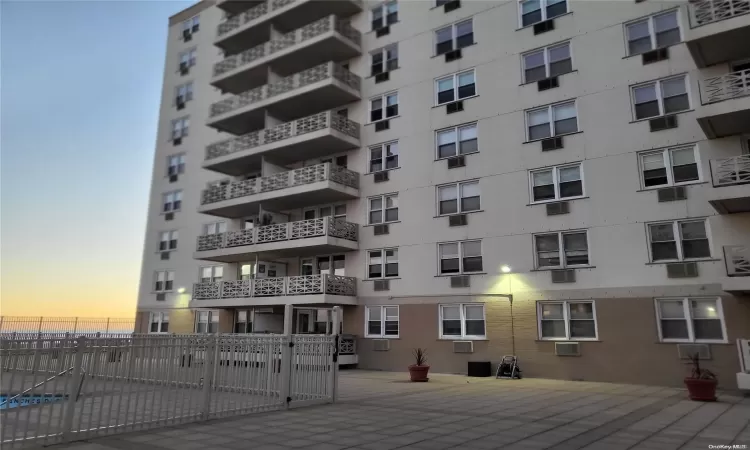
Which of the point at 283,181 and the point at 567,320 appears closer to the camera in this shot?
the point at 567,320

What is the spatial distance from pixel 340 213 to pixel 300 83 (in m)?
7.73

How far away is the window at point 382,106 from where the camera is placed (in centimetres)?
2648

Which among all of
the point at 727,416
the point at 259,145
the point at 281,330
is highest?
the point at 259,145

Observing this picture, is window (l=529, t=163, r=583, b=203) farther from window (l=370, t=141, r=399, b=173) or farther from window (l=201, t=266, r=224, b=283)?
window (l=201, t=266, r=224, b=283)

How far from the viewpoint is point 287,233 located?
1022 inches

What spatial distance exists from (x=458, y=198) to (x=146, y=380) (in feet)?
54.5

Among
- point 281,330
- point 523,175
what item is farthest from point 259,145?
point 523,175

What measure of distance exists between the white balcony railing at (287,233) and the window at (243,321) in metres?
4.24

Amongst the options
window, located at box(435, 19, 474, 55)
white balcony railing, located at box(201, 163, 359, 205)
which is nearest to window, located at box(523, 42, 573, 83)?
window, located at box(435, 19, 474, 55)

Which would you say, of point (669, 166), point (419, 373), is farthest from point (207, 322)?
point (669, 166)

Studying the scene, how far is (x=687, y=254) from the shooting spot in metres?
17.8

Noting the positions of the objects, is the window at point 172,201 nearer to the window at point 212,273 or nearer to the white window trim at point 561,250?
the window at point 212,273

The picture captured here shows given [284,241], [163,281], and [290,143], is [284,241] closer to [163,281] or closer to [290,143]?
[290,143]

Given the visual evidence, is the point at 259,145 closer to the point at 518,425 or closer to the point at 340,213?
the point at 340,213
